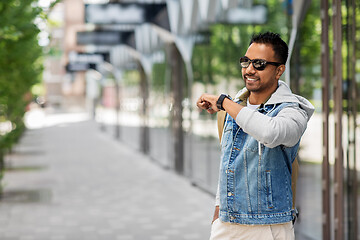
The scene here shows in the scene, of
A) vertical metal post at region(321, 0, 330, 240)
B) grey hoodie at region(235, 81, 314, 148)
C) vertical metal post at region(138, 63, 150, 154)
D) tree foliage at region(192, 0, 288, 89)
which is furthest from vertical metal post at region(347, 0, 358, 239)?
vertical metal post at region(138, 63, 150, 154)

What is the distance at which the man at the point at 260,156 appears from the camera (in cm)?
244

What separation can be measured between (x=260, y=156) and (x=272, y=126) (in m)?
0.19

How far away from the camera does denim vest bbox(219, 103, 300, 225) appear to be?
2.45 metres

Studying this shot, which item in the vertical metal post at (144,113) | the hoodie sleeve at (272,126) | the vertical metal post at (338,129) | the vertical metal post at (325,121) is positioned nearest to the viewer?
the hoodie sleeve at (272,126)

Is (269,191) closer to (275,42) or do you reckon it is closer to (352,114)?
(275,42)

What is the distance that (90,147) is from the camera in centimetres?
2103

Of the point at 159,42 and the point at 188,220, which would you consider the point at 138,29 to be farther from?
the point at 188,220

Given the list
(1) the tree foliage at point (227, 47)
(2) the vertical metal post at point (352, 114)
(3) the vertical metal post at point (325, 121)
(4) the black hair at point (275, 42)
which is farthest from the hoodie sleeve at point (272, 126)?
(1) the tree foliage at point (227, 47)

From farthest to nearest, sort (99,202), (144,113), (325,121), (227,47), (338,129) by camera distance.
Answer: (144,113) → (99,202) → (227,47) → (325,121) → (338,129)

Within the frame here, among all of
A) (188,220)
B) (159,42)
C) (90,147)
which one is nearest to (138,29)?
(159,42)

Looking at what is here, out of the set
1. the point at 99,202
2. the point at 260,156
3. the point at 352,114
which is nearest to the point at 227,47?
the point at 99,202

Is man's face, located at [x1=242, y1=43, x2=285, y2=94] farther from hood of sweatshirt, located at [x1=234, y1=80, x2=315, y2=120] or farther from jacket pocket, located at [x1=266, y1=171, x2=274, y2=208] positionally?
jacket pocket, located at [x1=266, y1=171, x2=274, y2=208]

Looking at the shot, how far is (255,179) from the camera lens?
2455 millimetres

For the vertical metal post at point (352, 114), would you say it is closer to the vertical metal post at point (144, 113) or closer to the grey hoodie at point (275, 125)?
the grey hoodie at point (275, 125)
